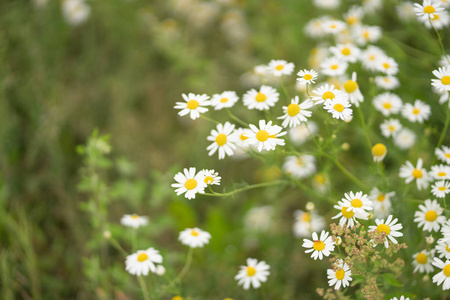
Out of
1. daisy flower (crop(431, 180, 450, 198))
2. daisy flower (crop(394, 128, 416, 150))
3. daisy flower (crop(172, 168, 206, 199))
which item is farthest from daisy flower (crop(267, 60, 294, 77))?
daisy flower (crop(394, 128, 416, 150))

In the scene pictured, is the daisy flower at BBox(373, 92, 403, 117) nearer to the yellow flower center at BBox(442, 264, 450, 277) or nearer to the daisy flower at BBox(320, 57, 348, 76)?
the daisy flower at BBox(320, 57, 348, 76)

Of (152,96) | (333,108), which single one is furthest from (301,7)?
(333,108)

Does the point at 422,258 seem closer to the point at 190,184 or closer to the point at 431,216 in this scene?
the point at 431,216

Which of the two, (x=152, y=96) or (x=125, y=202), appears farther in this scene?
(x=152, y=96)

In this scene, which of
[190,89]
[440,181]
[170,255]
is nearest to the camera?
[440,181]

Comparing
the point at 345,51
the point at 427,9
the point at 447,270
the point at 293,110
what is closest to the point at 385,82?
the point at 345,51

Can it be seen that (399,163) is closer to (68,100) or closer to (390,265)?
(390,265)
